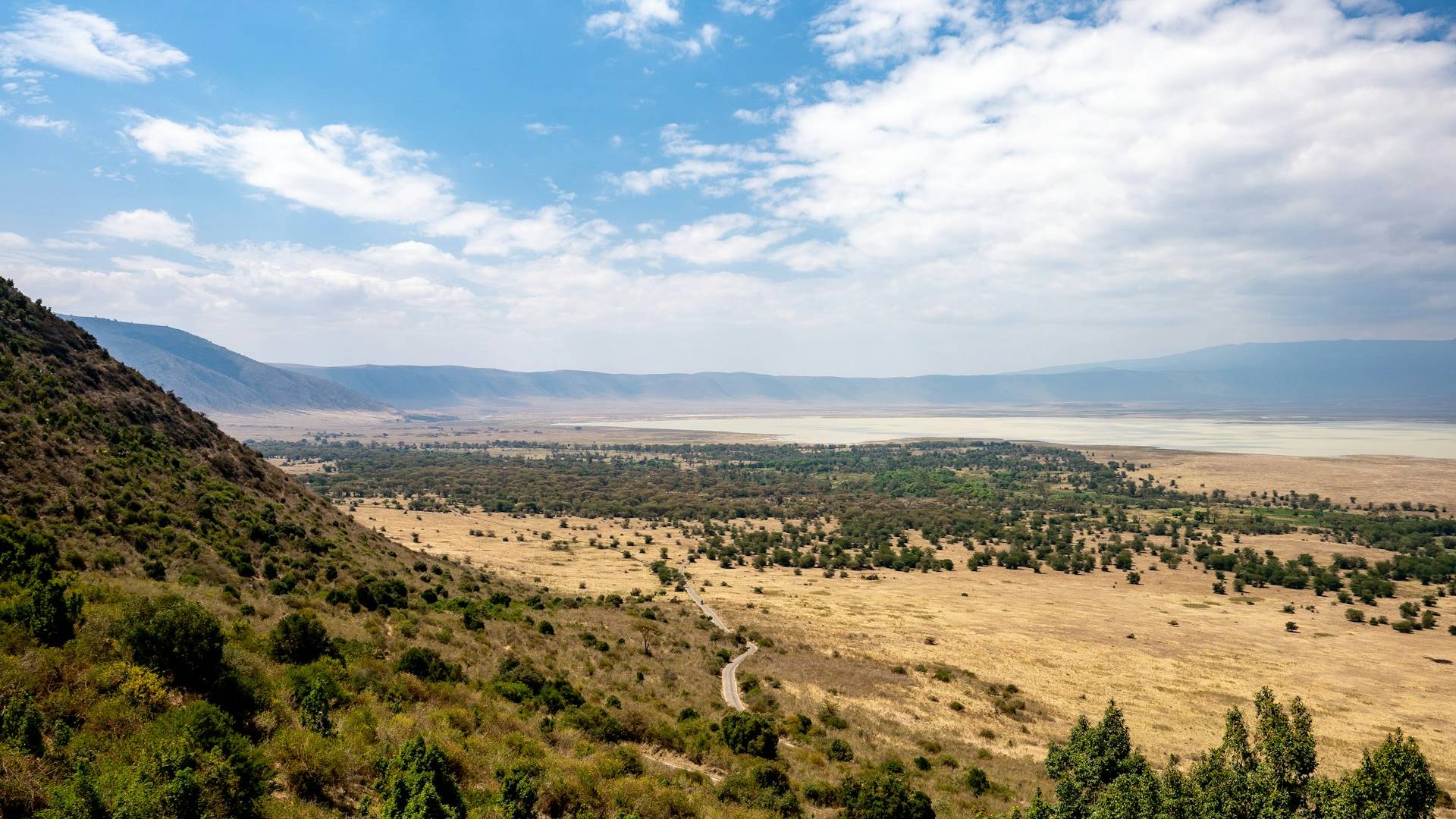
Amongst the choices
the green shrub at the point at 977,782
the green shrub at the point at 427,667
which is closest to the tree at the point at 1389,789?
the green shrub at the point at 977,782

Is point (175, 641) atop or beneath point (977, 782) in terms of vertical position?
atop

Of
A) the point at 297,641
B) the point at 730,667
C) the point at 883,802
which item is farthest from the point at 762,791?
the point at 730,667

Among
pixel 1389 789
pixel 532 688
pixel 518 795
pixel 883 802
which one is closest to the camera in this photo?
pixel 518 795

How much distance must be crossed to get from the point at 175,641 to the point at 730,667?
97.4 feet

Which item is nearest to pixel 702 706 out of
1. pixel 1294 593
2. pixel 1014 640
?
pixel 1014 640

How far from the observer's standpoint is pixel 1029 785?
84.0ft

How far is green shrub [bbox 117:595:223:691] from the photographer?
46.8 ft

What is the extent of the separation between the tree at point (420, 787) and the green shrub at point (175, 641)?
548cm

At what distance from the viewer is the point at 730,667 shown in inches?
1538

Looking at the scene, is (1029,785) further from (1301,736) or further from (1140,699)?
(1140,699)

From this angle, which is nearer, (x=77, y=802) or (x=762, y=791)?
(x=77, y=802)

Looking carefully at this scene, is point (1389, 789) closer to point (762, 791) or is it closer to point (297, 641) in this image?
point (762, 791)

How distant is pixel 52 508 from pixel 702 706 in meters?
30.1

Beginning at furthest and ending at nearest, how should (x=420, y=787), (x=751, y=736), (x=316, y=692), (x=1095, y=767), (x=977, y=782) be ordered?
(x=977, y=782), (x=751, y=736), (x=1095, y=767), (x=316, y=692), (x=420, y=787)
